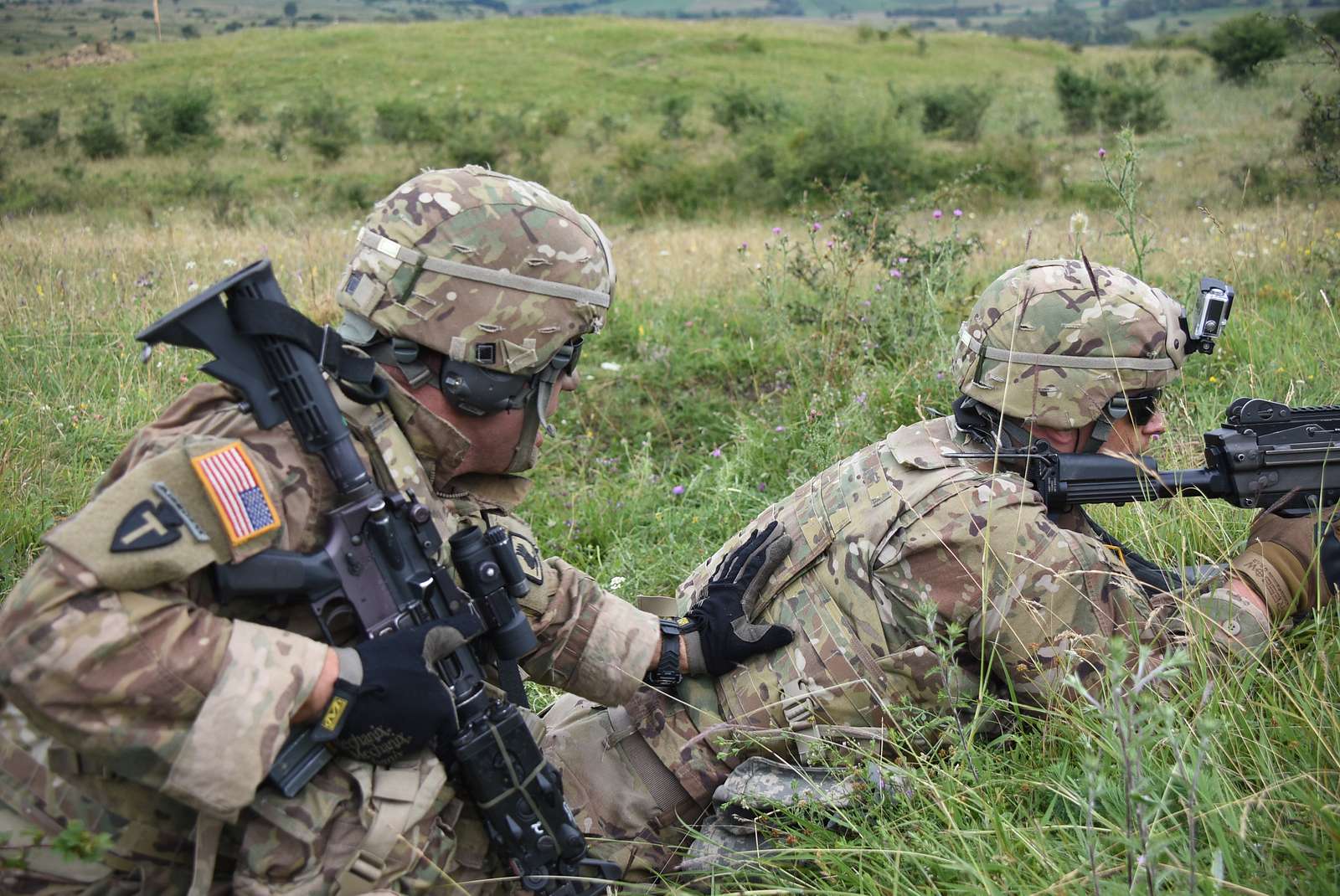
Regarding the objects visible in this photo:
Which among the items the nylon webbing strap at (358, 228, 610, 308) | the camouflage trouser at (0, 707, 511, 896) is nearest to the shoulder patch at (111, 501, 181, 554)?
the camouflage trouser at (0, 707, 511, 896)

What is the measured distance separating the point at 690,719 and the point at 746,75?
35.1m

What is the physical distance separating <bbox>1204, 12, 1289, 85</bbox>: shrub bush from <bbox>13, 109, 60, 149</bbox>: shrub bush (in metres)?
29.5

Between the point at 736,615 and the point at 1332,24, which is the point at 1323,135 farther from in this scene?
the point at 1332,24

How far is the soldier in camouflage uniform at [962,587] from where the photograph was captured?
2.63 meters

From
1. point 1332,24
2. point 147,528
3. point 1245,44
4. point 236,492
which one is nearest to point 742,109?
point 1245,44

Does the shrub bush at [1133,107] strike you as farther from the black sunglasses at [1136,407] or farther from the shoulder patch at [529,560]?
the shoulder patch at [529,560]

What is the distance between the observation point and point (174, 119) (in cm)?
2184

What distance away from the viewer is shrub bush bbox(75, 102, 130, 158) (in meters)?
19.7

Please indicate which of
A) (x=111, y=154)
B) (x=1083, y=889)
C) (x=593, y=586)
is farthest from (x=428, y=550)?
(x=111, y=154)

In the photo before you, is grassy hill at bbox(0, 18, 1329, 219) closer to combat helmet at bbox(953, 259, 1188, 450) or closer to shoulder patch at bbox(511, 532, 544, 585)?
combat helmet at bbox(953, 259, 1188, 450)

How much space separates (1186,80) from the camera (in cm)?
3148

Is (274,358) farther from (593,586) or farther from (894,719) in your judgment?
(894,719)

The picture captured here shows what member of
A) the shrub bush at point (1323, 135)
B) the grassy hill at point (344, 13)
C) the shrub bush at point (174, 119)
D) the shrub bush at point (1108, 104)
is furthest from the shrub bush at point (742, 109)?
the shrub bush at point (1323, 135)

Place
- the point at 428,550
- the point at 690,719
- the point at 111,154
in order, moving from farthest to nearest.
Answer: the point at 111,154 → the point at 690,719 → the point at 428,550
